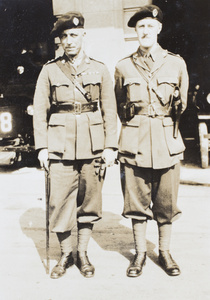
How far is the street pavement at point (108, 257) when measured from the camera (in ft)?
8.39

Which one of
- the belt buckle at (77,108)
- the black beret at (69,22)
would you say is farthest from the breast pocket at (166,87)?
the black beret at (69,22)

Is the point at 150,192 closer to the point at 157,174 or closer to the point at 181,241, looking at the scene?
the point at 157,174

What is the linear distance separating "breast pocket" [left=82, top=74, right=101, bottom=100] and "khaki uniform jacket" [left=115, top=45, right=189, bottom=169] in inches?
7.8

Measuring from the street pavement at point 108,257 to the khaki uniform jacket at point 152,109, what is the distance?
0.81m

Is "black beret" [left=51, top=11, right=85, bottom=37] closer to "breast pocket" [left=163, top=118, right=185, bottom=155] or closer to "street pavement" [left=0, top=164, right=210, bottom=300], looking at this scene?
"breast pocket" [left=163, top=118, right=185, bottom=155]

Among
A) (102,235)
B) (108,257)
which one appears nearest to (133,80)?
(108,257)

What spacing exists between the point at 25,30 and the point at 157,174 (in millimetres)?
6462

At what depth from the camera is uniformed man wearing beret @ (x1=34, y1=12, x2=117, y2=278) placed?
280 centimetres

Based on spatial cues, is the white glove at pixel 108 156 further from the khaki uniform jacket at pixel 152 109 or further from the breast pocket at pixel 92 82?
the breast pocket at pixel 92 82

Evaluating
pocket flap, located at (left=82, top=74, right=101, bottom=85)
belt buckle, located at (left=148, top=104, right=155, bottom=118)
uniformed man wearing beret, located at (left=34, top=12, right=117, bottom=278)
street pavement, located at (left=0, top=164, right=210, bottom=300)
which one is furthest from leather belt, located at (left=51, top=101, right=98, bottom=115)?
street pavement, located at (left=0, top=164, right=210, bottom=300)

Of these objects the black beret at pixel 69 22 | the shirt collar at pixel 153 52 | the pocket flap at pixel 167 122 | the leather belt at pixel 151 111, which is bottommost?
the pocket flap at pixel 167 122

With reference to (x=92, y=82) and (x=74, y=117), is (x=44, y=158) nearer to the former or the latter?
(x=74, y=117)

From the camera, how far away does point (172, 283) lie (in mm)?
2645

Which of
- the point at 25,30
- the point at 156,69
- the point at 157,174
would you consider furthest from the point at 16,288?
the point at 25,30
